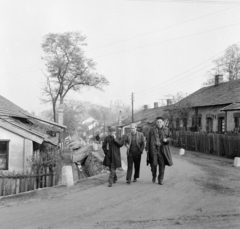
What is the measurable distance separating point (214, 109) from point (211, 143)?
29.1 ft

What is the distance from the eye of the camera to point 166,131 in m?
7.93

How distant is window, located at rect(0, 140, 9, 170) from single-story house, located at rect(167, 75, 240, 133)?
16928 mm

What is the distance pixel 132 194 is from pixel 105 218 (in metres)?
1.84

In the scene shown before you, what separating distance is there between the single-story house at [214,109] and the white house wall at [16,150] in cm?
1623

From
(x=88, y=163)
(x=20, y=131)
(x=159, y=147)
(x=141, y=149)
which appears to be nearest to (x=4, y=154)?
(x=20, y=131)

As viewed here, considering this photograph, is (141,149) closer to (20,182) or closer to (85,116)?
(20,182)

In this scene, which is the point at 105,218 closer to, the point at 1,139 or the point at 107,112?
the point at 1,139

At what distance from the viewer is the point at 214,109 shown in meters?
26.7

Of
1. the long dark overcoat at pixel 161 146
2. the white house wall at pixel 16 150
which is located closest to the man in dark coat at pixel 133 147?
the long dark overcoat at pixel 161 146

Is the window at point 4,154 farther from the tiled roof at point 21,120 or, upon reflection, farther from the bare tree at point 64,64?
the bare tree at point 64,64

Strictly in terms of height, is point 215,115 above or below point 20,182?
above

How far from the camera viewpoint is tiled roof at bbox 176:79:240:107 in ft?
81.8

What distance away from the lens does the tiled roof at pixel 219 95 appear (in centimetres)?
2494

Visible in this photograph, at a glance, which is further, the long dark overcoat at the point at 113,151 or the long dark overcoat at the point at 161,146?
the long dark overcoat at the point at 113,151
